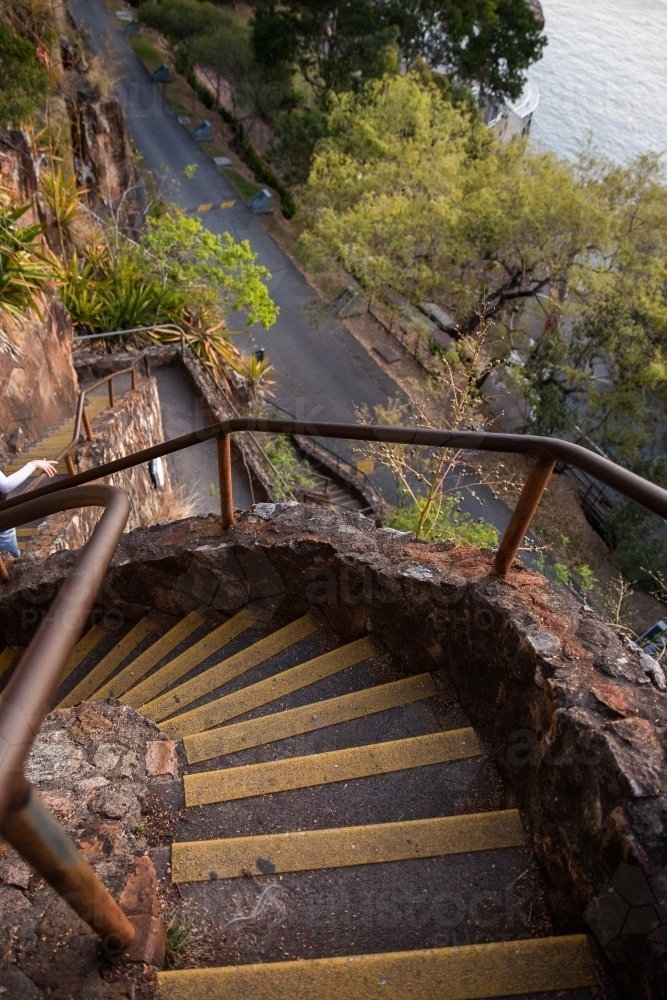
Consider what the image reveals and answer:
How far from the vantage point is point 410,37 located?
1986cm

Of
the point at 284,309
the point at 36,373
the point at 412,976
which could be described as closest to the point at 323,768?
the point at 412,976

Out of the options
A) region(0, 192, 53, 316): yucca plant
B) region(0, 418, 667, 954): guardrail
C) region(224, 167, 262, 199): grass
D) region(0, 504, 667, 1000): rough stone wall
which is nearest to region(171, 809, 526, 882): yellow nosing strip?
region(0, 504, 667, 1000): rough stone wall

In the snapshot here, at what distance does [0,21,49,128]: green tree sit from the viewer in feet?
29.8

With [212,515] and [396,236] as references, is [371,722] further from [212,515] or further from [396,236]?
[396,236]

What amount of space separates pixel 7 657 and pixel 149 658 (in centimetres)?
107

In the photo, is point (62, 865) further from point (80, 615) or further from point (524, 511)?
point (524, 511)

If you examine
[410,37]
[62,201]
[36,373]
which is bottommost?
[36,373]

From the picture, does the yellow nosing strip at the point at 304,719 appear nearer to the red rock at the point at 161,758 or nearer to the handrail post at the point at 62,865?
the red rock at the point at 161,758

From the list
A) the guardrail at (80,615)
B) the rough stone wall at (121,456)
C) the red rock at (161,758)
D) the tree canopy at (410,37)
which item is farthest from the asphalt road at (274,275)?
the guardrail at (80,615)

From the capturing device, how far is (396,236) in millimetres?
14414

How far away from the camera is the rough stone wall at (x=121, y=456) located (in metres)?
4.92

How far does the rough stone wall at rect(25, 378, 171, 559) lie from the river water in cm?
1937

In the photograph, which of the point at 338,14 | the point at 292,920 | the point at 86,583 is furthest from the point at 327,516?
the point at 338,14

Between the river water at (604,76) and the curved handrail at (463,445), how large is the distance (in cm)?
2286
